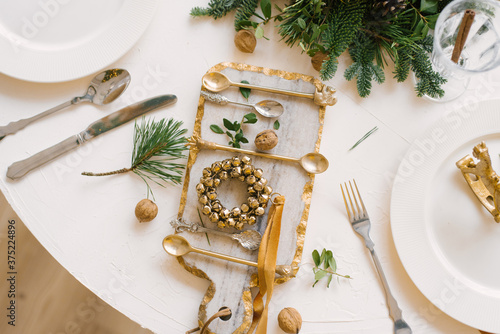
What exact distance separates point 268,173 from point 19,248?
110 cm

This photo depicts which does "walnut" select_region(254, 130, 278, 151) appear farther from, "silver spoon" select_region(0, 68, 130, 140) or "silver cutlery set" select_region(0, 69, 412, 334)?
"silver spoon" select_region(0, 68, 130, 140)

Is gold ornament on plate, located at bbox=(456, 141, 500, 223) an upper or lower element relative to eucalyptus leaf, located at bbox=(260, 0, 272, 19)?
lower

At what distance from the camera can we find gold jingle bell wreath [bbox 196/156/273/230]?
3.09 ft

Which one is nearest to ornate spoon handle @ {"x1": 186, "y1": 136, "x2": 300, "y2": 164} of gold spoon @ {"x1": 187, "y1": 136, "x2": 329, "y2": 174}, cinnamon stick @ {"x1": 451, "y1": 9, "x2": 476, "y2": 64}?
gold spoon @ {"x1": 187, "y1": 136, "x2": 329, "y2": 174}

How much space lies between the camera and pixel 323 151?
→ 3.34 ft

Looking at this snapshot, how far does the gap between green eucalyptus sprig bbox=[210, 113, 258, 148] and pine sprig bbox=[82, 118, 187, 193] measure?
0.32 feet

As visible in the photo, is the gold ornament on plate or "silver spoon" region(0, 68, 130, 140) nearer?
the gold ornament on plate

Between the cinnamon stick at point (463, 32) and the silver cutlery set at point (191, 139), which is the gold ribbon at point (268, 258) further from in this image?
the cinnamon stick at point (463, 32)

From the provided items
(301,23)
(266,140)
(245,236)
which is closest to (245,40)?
(301,23)

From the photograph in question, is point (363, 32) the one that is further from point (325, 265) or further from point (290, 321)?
point (290, 321)

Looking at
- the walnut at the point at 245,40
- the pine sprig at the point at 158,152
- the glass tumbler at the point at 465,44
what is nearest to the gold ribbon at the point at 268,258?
the pine sprig at the point at 158,152

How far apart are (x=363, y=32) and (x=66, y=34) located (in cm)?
78

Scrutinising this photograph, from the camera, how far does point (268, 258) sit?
920mm

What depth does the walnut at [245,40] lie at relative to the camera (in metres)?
1.01
